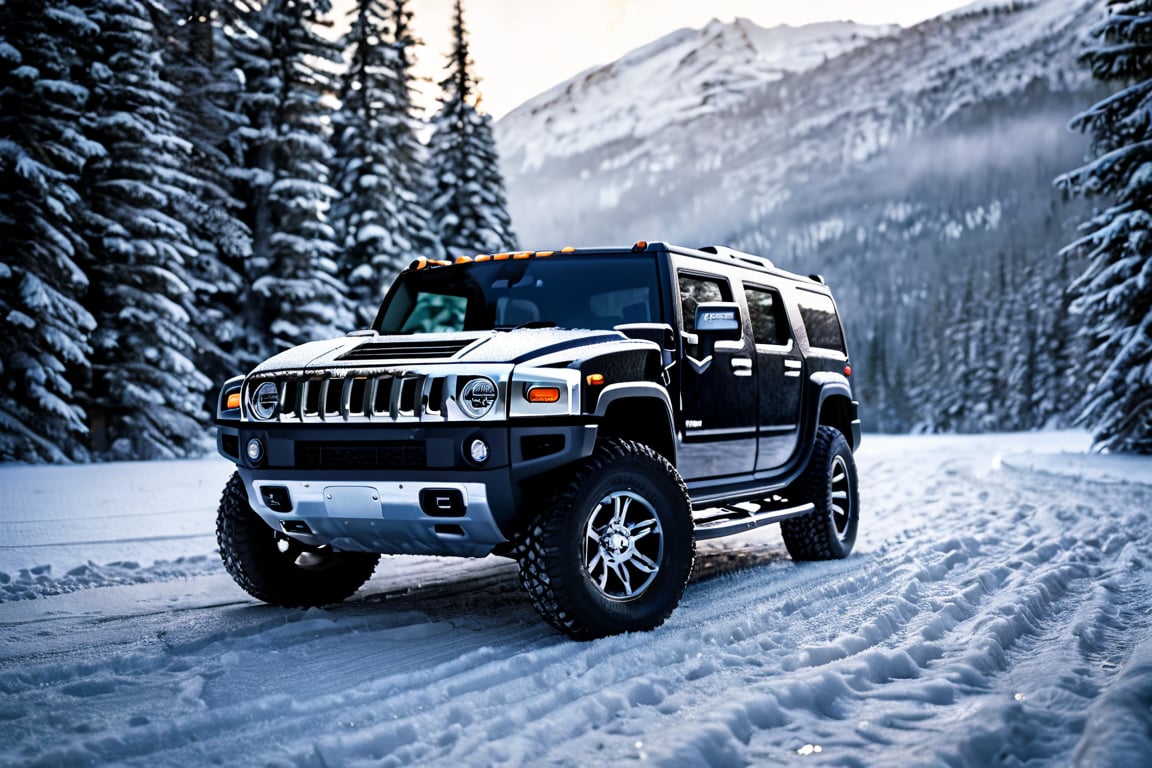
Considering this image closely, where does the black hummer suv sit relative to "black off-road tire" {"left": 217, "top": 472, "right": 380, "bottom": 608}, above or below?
above

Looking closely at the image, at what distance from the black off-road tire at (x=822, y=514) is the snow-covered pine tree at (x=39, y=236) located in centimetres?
1320

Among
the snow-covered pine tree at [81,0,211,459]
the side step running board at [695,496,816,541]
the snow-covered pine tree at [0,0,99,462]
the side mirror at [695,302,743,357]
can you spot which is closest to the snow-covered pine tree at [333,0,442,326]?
the snow-covered pine tree at [81,0,211,459]

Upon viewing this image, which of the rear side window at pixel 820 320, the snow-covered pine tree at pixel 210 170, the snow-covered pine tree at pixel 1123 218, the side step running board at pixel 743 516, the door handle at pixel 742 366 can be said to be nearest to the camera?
the side step running board at pixel 743 516

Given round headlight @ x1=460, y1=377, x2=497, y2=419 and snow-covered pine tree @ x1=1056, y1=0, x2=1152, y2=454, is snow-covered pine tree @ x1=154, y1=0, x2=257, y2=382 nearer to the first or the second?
round headlight @ x1=460, y1=377, x2=497, y2=419

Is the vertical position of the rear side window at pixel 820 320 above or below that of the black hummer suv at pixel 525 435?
above

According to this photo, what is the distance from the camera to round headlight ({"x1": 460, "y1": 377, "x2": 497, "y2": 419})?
3963 millimetres

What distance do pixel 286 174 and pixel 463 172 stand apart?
7769 mm

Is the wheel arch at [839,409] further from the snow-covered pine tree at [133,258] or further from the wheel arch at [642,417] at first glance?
the snow-covered pine tree at [133,258]

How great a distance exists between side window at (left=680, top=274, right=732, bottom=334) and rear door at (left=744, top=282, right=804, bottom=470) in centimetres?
39

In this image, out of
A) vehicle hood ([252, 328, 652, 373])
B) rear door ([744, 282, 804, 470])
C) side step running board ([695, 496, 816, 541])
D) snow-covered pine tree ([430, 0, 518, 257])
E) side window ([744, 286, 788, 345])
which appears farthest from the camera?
snow-covered pine tree ([430, 0, 518, 257])

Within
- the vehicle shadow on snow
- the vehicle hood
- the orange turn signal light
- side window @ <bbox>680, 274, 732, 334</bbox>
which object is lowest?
the vehicle shadow on snow

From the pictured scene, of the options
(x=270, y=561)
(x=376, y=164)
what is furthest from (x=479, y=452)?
(x=376, y=164)

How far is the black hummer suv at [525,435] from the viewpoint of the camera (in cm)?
399

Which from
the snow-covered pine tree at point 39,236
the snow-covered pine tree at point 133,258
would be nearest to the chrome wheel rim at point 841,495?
the snow-covered pine tree at point 39,236
